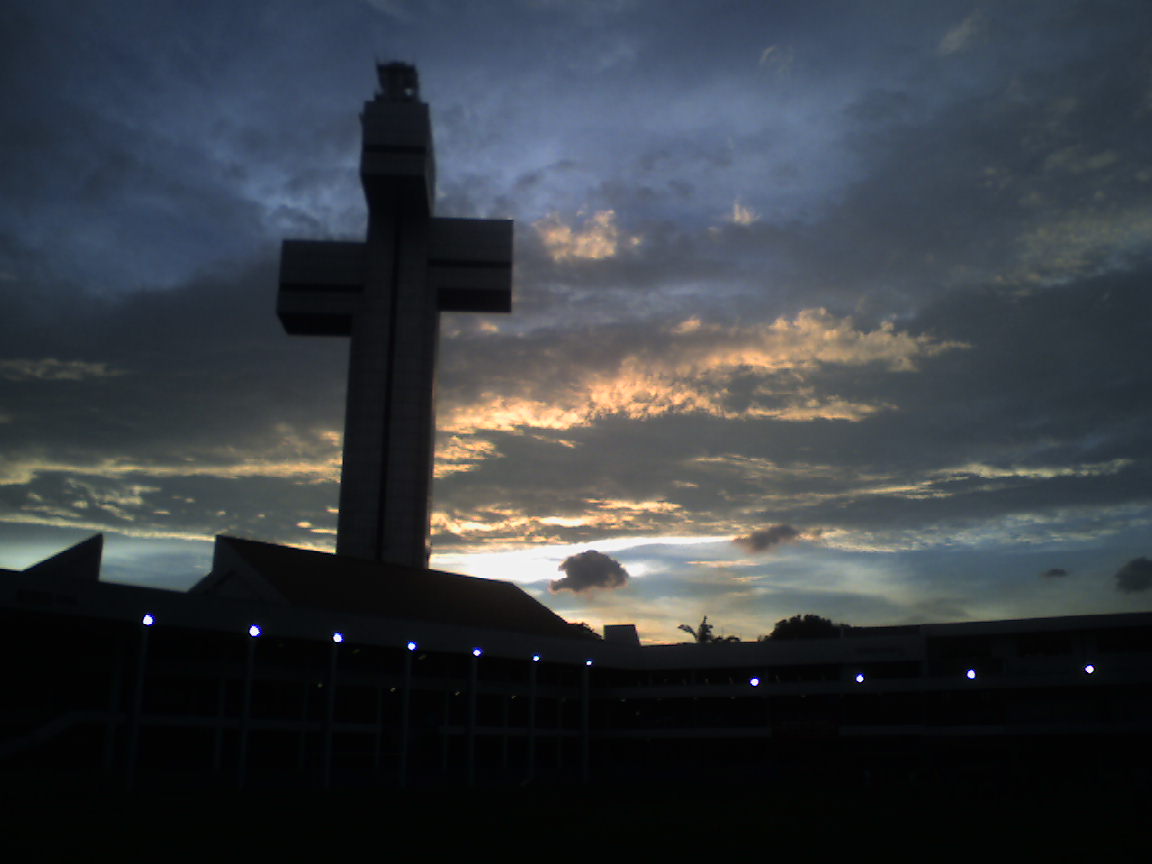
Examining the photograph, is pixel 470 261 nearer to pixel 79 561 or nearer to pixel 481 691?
pixel 481 691

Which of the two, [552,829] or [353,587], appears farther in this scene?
[353,587]

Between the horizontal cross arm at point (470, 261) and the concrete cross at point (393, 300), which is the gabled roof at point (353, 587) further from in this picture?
the horizontal cross arm at point (470, 261)

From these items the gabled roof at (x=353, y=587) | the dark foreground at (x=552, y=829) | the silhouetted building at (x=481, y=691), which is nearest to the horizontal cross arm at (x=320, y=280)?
the gabled roof at (x=353, y=587)

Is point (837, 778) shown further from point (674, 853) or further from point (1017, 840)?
point (674, 853)

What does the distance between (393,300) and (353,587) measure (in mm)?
31536

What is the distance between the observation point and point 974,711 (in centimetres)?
6700

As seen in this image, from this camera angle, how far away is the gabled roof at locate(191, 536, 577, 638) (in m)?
60.4

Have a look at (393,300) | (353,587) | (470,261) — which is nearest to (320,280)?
(393,300)

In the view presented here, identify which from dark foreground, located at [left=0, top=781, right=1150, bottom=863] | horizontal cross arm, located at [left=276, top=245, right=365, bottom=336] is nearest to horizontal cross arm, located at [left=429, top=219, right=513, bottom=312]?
horizontal cross arm, located at [left=276, top=245, right=365, bottom=336]

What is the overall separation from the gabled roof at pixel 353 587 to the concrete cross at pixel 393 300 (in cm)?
1160

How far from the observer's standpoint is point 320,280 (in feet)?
294

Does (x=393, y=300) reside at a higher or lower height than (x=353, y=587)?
A: higher

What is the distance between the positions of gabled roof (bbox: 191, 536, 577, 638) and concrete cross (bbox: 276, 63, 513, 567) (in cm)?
1160

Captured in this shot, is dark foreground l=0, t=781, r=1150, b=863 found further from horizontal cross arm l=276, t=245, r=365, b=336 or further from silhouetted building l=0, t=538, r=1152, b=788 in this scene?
horizontal cross arm l=276, t=245, r=365, b=336
